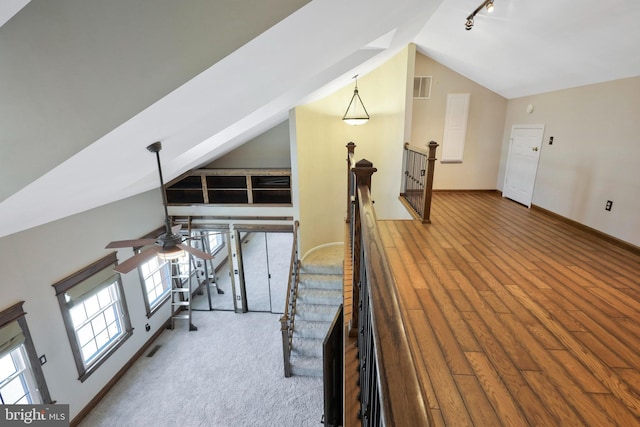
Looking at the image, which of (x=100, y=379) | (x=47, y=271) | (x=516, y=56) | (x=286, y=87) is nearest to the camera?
(x=286, y=87)

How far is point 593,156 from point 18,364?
7560 mm

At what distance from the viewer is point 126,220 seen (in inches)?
197

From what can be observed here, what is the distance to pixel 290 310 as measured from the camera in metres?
5.68

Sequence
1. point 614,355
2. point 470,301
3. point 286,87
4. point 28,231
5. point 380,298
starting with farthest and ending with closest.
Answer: point 28,231
point 286,87
point 470,301
point 614,355
point 380,298

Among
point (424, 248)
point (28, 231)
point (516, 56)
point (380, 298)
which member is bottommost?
point (424, 248)

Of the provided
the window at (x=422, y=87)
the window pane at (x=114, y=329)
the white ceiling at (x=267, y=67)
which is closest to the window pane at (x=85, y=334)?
the window pane at (x=114, y=329)

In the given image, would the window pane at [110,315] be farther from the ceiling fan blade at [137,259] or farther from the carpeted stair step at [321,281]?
the carpeted stair step at [321,281]

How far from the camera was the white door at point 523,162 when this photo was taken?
5.03 m

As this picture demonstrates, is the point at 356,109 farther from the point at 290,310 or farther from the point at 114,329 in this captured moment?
the point at 114,329

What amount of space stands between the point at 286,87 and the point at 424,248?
240 cm

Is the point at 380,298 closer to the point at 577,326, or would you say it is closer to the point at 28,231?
the point at 577,326

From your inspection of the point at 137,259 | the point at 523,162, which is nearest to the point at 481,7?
the point at 523,162

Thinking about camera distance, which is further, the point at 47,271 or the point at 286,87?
the point at 47,271

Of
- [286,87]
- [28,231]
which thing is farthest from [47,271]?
[286,87]
